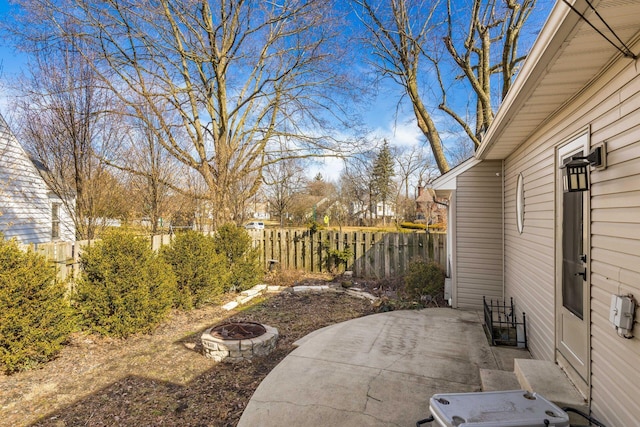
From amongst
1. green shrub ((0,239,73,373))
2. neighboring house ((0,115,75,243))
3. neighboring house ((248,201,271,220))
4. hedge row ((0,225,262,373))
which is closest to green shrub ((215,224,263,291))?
hedge row ((0,225,262,373))

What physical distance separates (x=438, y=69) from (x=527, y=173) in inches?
291

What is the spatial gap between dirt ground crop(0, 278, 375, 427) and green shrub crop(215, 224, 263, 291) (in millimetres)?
2429

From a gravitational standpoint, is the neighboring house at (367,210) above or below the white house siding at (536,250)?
above

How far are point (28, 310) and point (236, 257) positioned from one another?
14.3 feet

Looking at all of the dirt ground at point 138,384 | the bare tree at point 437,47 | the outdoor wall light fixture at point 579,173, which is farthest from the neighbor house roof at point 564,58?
the bare tree at point 437,47

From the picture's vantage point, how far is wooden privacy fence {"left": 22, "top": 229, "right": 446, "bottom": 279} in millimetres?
7988

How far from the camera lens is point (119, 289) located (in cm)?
444

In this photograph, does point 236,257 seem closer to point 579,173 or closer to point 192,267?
point 192,267

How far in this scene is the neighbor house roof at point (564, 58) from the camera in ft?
5.31

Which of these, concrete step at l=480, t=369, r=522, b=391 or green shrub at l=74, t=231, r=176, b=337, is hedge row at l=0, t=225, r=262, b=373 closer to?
green shrub at l=74, t=231, r=176, b=337

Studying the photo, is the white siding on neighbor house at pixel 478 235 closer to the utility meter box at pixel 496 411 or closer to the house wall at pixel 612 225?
the house wall at pixel 612 225

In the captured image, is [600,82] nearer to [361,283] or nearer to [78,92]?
[361,283]

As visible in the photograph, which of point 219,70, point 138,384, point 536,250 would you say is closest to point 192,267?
point 138,384

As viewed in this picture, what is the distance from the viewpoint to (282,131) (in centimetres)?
1140
